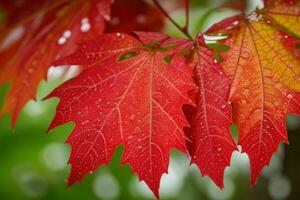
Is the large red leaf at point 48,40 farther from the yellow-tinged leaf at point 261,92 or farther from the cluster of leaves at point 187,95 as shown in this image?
the yellow-tinged leaf at point 261,92

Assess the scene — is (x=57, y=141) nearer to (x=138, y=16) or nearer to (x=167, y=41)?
(x=138, y=16)

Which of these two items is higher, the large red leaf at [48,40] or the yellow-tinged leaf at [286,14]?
the large red leaf at [48,40]

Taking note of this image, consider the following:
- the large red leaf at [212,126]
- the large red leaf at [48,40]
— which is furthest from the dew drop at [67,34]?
the large red leaf at [212,126]

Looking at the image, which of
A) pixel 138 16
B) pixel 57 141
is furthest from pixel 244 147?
pixel 57 141

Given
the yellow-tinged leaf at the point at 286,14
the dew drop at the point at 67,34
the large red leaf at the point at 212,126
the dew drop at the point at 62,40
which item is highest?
the dew drop at the point at 67,34

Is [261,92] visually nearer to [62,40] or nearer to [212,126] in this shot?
[212,126]

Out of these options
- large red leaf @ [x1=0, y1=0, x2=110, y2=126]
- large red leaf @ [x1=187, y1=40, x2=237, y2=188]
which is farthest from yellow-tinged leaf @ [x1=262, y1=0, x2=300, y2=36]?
large red leaf @ [x1=0, y1=0, x2=110, y2=126]

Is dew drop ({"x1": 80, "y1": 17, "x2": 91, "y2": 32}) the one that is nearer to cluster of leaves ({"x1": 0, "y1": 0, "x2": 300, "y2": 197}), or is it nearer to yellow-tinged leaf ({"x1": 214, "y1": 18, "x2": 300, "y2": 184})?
cluster of leaves ({"x1": 0, "y1": 0, "x2": 300, "y2": 197})
